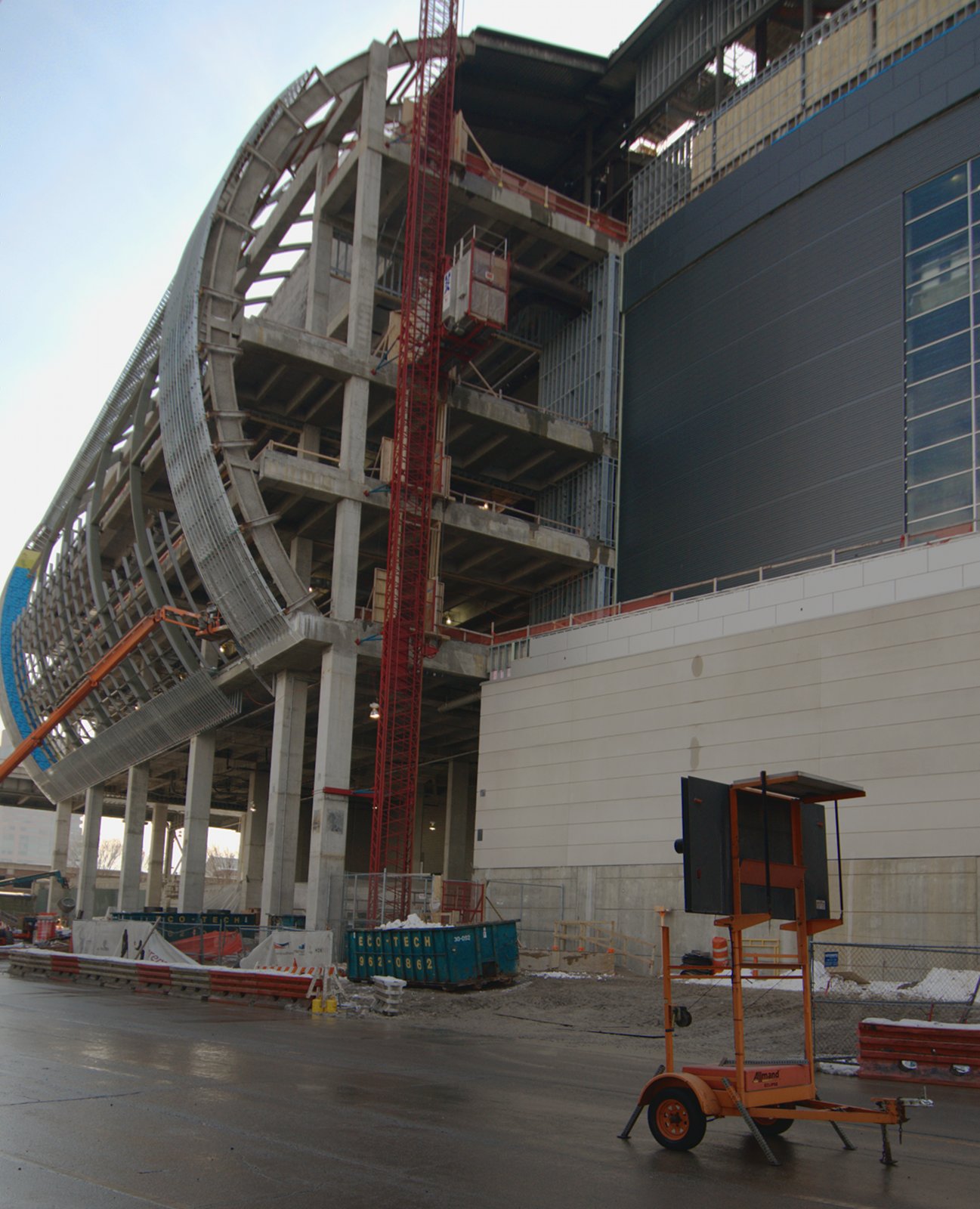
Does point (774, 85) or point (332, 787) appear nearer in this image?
point (332, 787)

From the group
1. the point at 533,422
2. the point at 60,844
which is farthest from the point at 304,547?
the point at 60,844

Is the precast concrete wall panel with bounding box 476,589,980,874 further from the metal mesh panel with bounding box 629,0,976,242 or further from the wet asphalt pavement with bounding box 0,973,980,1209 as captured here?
the metal mesh panel with bounding box 629,0,976,242

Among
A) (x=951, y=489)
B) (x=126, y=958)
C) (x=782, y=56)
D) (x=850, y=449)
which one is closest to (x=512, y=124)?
(x=782, y=56)

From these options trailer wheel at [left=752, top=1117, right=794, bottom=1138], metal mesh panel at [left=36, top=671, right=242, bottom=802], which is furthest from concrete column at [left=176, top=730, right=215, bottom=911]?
trailer wheel at [left=752, top=1117, right=794, bottom=1138]

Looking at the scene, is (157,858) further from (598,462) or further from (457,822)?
(598,462)

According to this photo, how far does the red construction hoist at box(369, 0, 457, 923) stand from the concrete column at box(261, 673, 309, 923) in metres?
3.38

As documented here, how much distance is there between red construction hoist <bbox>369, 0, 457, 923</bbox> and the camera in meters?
44.7

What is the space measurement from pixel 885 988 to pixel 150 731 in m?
44.2

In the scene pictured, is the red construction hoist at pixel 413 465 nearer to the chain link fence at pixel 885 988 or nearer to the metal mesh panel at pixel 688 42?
the metal mesh panel at pixel 688 42

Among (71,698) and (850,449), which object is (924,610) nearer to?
(850,449)

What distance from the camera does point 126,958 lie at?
1302 inches

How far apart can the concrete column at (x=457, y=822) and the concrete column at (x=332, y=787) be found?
71.7ft

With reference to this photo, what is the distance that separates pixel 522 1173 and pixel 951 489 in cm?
3211

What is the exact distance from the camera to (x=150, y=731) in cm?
5981
